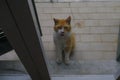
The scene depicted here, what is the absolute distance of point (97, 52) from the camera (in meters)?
1.72

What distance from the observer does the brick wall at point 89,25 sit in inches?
67.4

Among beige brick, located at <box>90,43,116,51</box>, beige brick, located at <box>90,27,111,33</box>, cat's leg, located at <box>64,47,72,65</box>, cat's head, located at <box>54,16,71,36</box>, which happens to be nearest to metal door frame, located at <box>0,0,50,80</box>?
cat's head, located at <box>54,16,71,36</box>

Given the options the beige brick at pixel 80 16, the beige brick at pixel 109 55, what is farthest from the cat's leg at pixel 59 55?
the beige brick at pixel 80 16

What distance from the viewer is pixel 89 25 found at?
1.90 metres

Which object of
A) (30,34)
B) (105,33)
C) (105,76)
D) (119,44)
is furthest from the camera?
(105,33)

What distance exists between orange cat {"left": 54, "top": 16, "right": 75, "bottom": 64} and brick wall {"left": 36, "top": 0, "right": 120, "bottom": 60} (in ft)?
0.25

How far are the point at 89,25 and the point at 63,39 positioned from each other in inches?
18.0

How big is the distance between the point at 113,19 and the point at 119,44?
382mm

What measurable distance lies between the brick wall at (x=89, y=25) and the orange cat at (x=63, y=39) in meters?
0.08

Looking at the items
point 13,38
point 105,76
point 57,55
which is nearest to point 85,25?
point 57,55

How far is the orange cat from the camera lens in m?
1.46

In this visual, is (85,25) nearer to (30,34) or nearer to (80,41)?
(80,41)

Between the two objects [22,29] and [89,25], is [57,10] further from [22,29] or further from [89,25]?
[22,29]

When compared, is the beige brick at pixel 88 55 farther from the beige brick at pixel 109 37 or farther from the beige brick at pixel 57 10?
the beige brick at pixel 57 10
